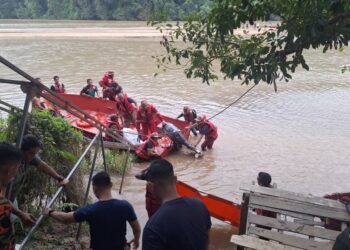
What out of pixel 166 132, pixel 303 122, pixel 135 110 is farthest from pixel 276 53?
pixel 303 122

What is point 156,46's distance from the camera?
3512 cm

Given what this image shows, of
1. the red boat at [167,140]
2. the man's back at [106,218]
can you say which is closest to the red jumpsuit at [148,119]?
the red boat at [167,140]

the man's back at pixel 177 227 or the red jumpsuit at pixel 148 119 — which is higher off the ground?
the man's back at pixel 177 227

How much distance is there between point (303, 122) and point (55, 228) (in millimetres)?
10169

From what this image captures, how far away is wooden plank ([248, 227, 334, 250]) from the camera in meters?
4.12

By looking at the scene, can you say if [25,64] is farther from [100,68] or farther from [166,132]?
[166,132]

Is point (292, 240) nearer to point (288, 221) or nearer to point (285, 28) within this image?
point (288, 221)

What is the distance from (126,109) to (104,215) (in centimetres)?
845

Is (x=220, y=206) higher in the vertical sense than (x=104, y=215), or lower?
lower

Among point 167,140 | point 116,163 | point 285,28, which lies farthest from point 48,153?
point 167,140

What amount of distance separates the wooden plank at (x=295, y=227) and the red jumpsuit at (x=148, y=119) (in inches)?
254

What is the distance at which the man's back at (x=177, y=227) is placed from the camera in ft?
8.32

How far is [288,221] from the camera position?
173 inches

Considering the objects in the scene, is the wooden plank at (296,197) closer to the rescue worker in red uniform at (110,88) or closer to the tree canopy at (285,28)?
the tree canopy at (285,28)
